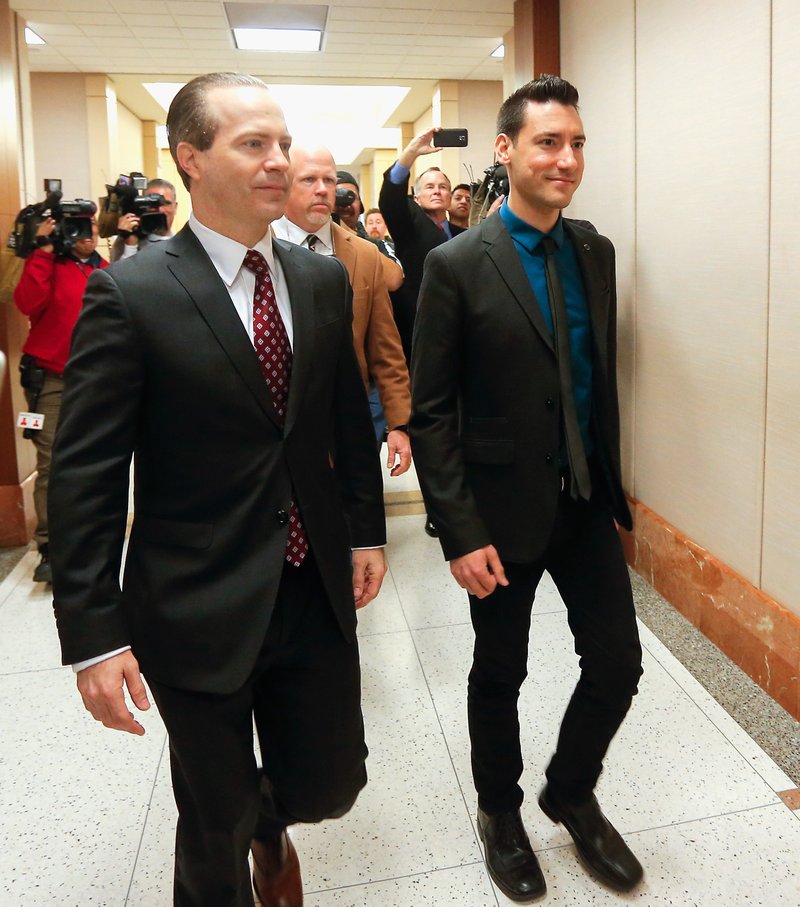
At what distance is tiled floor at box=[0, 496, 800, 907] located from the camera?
177 cm

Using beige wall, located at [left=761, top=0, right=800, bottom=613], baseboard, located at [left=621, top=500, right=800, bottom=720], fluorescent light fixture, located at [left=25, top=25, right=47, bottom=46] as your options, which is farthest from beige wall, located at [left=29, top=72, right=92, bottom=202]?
beige wall, located at [left=761, top=0, right=800, bottom=613]

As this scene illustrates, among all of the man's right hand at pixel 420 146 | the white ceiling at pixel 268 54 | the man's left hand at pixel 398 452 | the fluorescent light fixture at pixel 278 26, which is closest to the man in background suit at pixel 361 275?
the man's left hand at pixel 398 452

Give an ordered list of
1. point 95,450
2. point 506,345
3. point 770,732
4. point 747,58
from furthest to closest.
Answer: point 747,58, point 770,732, point 506,345, point 95,450

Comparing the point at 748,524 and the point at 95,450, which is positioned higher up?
the point at 95,450

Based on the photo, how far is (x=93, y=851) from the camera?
1.91 meters

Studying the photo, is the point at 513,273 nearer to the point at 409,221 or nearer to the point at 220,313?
the point at 220,313

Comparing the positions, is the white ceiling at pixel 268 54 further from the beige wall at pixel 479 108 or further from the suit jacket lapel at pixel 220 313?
the suit jacket lapel at pixel 220 313

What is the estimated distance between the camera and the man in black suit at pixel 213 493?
1193mm

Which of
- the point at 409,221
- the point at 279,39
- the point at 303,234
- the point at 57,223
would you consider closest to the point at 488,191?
the point at 409,221

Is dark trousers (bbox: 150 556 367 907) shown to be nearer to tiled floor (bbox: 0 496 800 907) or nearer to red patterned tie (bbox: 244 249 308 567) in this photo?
red patterned tie (bbox: 244 249 308 567)

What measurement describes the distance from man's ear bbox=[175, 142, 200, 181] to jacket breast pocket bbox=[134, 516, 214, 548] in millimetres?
558

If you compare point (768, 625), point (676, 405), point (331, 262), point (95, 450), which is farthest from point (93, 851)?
point (676, 405)

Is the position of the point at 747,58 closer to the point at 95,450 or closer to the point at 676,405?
the point at 676,405

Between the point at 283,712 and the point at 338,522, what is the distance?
1.15 feet
